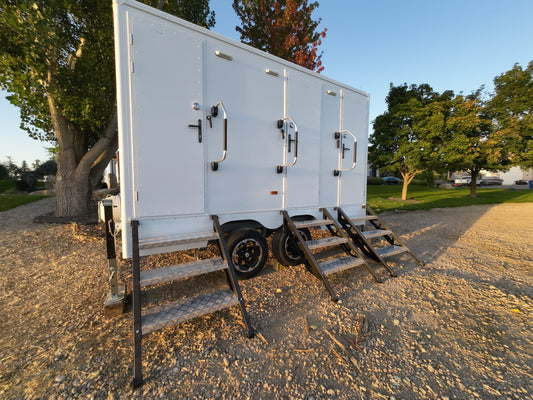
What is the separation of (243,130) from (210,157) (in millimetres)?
689

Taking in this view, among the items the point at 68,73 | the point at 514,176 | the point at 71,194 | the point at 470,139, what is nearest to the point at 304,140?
the point at 68,73

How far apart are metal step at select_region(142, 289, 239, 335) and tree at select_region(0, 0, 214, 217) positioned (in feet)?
20.1

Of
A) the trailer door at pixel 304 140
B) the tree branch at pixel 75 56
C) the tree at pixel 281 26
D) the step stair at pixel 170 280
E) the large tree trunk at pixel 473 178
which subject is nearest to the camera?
the step stair at pixel 170 280

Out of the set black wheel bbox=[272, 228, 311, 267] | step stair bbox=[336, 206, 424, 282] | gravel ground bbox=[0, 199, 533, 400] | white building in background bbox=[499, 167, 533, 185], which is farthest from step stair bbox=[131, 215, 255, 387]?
white building in background bbox=[499, 167, 533, 185]

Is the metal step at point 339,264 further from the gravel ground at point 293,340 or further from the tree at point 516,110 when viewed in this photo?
the tree at point 516,110

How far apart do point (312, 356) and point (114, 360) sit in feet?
5.94

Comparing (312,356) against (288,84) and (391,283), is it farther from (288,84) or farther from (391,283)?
(288,84)

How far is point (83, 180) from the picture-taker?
7527 millimetres

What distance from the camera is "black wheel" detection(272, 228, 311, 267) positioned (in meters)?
3.90

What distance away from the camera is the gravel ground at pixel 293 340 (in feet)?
6.06

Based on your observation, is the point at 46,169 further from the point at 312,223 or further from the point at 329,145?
the point at 312,223

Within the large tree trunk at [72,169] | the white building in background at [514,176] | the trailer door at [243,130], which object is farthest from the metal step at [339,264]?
the white building in background at [514,176]

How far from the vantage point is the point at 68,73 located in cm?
603

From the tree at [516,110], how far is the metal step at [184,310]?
17.6 m
